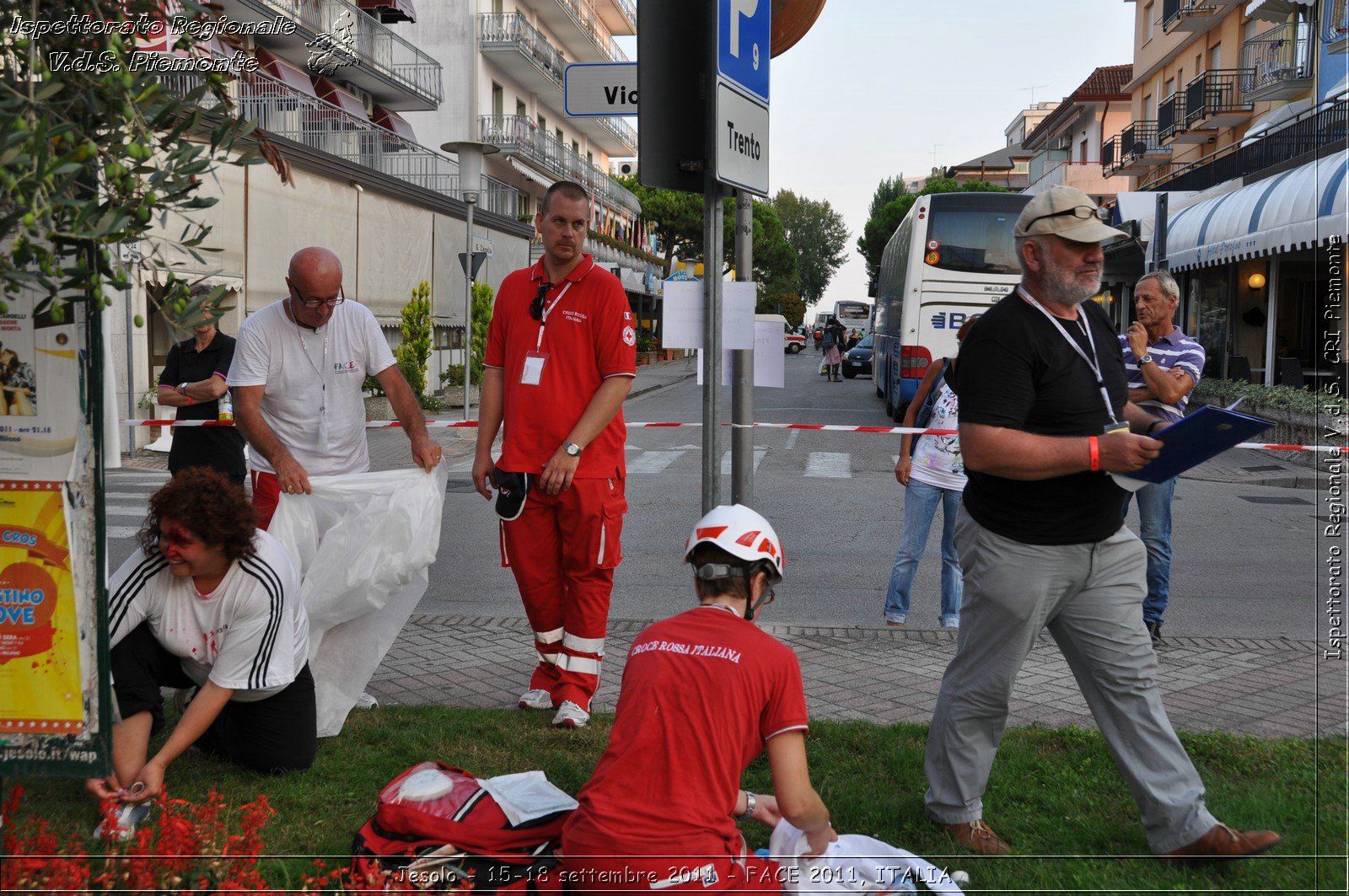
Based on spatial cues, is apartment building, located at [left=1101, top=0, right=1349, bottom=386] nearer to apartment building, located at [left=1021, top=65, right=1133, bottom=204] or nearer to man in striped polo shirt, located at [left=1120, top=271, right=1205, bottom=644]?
man in striped polo shirt, located at [left=1120, top=271, right=1205, bottom=644]

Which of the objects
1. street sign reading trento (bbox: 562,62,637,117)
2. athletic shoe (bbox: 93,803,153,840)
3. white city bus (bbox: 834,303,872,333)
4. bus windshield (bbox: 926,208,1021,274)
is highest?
white city bus (bbox: 834,303,872,333)

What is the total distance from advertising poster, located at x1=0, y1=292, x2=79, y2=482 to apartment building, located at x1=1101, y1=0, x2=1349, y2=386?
5.95 metres

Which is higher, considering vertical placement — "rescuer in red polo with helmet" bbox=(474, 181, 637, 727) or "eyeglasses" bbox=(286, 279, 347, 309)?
"eyeglasses" bbox=(286, 279, 347, 309)

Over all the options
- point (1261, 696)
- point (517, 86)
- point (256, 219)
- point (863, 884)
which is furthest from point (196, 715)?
point (517, 86)

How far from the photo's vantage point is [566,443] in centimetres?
484

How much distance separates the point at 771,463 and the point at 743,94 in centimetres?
1206

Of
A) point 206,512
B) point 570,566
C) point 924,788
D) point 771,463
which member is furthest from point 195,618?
point 771,463

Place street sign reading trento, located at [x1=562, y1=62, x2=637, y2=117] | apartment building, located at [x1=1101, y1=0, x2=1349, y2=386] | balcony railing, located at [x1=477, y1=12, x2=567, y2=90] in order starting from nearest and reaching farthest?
street sign reading trento, located at [x1=562, y1=62, x2=637, y2=117] < apartment building, located at [x1=1101, y1=0, x2=1349, y2=386] < balcony railing, located at [x1=477, y1=12, x2=567, y2=90]

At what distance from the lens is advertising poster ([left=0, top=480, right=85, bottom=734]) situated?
3.19m

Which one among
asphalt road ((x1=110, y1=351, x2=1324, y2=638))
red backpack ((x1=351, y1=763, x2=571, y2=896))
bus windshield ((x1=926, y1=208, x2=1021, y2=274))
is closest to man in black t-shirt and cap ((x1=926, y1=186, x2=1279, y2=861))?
asphalt road ((x1=110, y1=351, x2=1324, y2=638))

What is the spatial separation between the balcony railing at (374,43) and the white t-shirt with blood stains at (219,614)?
21261 mm

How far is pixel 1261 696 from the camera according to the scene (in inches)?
218

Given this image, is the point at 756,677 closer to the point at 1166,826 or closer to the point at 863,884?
the point at 863,884

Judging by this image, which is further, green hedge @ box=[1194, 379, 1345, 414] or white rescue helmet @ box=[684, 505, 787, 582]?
green hedge @ box=[1194, 379, 1345, 414]
